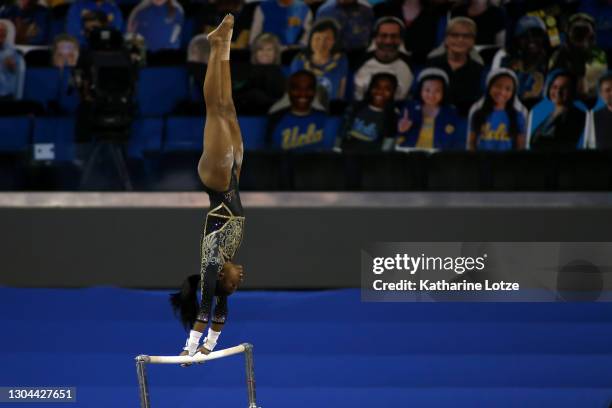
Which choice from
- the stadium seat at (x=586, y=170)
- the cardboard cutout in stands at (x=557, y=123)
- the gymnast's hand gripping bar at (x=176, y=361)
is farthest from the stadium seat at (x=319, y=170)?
the gymnast's hand gripping bar at (x=176, y=361)

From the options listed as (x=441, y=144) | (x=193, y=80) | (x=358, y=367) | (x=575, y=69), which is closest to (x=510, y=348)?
(x=358, y=367)

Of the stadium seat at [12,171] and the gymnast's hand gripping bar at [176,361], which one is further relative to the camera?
the stadium seat at [12,171]

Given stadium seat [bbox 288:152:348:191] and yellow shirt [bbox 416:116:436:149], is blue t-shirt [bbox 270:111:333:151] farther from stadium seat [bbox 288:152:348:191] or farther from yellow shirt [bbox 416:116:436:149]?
yellow shirt [bbox 416:116:436:149]

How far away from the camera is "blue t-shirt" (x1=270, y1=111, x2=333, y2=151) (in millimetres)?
6477

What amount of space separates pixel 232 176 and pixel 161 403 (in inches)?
64.0

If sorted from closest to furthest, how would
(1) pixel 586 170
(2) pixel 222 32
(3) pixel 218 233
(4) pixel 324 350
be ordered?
(2) pixel 222 32, (3) pixel 218 233, (4) pixel 324 350, (1) pixel 586 170

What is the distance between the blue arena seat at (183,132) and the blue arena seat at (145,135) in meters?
0.05

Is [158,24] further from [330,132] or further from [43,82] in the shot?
[330,132]

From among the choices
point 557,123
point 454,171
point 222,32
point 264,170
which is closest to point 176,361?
point 222,32

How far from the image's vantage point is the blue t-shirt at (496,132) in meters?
6.44

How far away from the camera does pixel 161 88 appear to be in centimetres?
685

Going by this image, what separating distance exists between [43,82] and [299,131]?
1.96 m

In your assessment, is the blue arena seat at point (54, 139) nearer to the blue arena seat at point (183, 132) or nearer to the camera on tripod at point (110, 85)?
the camera on tripod at point (110, 85)

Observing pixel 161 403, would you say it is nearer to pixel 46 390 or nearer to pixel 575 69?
pixel 46 390
